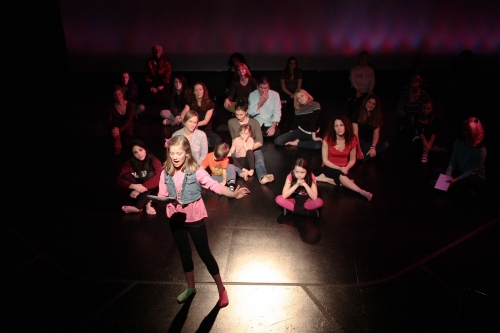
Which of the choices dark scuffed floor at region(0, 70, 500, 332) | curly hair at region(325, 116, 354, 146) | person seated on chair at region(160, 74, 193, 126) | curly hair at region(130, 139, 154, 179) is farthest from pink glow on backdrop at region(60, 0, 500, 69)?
curly hair at region(130, 139, 154, 179)

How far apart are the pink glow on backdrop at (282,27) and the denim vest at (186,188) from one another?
21.8 feet

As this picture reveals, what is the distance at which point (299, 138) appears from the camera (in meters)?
6.09

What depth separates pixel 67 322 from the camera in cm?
315

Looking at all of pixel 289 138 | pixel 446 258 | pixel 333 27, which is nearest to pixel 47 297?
pixel 446 258

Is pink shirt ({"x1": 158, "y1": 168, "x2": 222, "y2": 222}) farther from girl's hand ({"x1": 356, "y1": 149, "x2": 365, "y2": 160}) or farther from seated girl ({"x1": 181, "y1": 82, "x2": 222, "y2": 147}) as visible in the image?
seated girl ({"x1": 181, "y1": 82, "x2": 222, "y2": 147})

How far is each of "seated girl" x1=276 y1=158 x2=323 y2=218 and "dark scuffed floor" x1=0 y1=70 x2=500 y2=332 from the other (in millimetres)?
112

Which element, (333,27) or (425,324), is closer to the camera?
(425,324)

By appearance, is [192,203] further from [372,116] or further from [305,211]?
[372,116]

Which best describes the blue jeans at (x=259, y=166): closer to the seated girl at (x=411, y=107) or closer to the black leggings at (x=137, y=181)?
the black leggings at (x=137, y=181)

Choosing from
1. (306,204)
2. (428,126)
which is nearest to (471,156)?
(428,126)

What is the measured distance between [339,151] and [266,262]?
1.74m

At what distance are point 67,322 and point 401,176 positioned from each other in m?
3.99

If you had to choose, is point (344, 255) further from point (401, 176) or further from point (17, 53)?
point (17, 53)

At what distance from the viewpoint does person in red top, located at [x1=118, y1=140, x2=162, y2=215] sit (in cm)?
437
